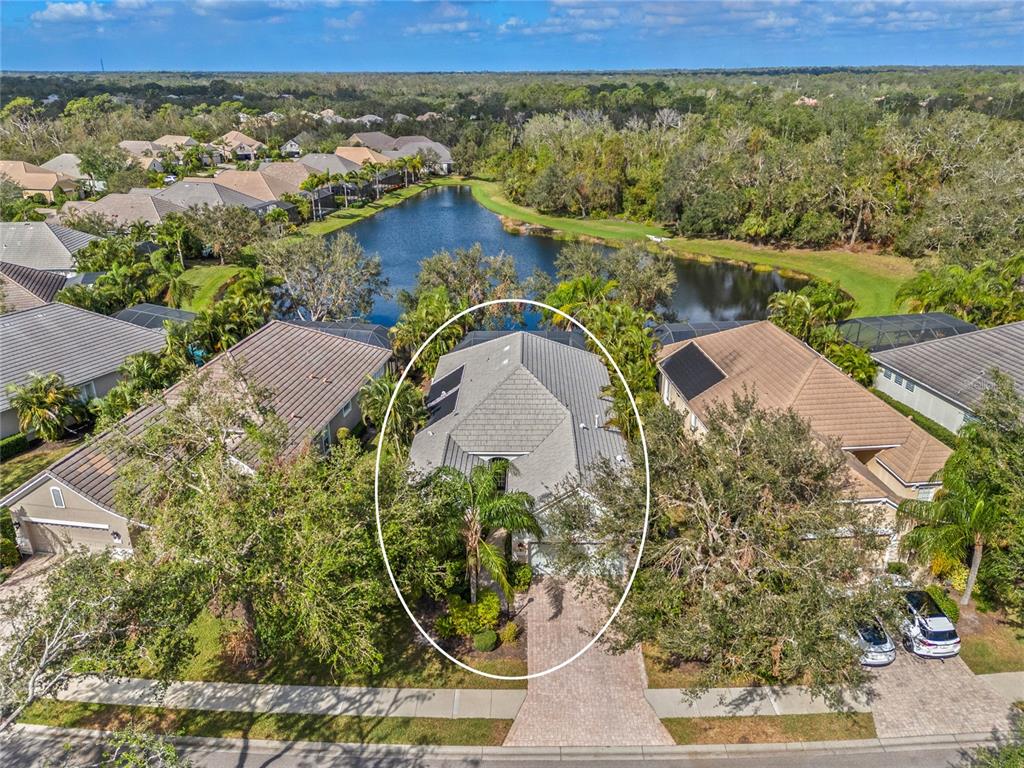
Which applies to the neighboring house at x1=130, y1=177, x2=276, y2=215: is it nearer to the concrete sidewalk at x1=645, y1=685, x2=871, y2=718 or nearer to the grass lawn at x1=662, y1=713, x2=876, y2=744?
the concrete sidewalk at x1=645, y1=685, x2=871, y2=718

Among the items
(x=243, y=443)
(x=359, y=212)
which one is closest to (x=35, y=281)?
(x=243, y=443)

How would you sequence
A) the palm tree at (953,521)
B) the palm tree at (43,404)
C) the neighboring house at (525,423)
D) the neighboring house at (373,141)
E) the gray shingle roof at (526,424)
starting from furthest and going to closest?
the neighboring house at (373,141), the palm tree at (43,404), the gray shingle roof at (526,424), the neighboring house at (525,423), the palm tree at (953,521)

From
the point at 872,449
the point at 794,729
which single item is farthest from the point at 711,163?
the point at 794,729

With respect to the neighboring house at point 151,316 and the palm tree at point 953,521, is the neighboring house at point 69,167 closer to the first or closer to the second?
the neighboring house at point 151,316

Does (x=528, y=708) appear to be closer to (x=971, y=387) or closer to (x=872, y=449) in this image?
(x=872, y=449)

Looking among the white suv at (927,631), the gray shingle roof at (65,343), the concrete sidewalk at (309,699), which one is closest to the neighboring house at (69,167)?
the gray shingle roof at (65,343)

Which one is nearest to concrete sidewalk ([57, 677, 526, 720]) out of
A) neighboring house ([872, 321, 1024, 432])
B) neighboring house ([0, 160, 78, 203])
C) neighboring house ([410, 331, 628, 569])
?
neighboring house ([410, 331, 628, 569])

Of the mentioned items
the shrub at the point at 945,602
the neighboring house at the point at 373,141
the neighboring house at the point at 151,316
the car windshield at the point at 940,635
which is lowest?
the shrub at the point at 945,602
